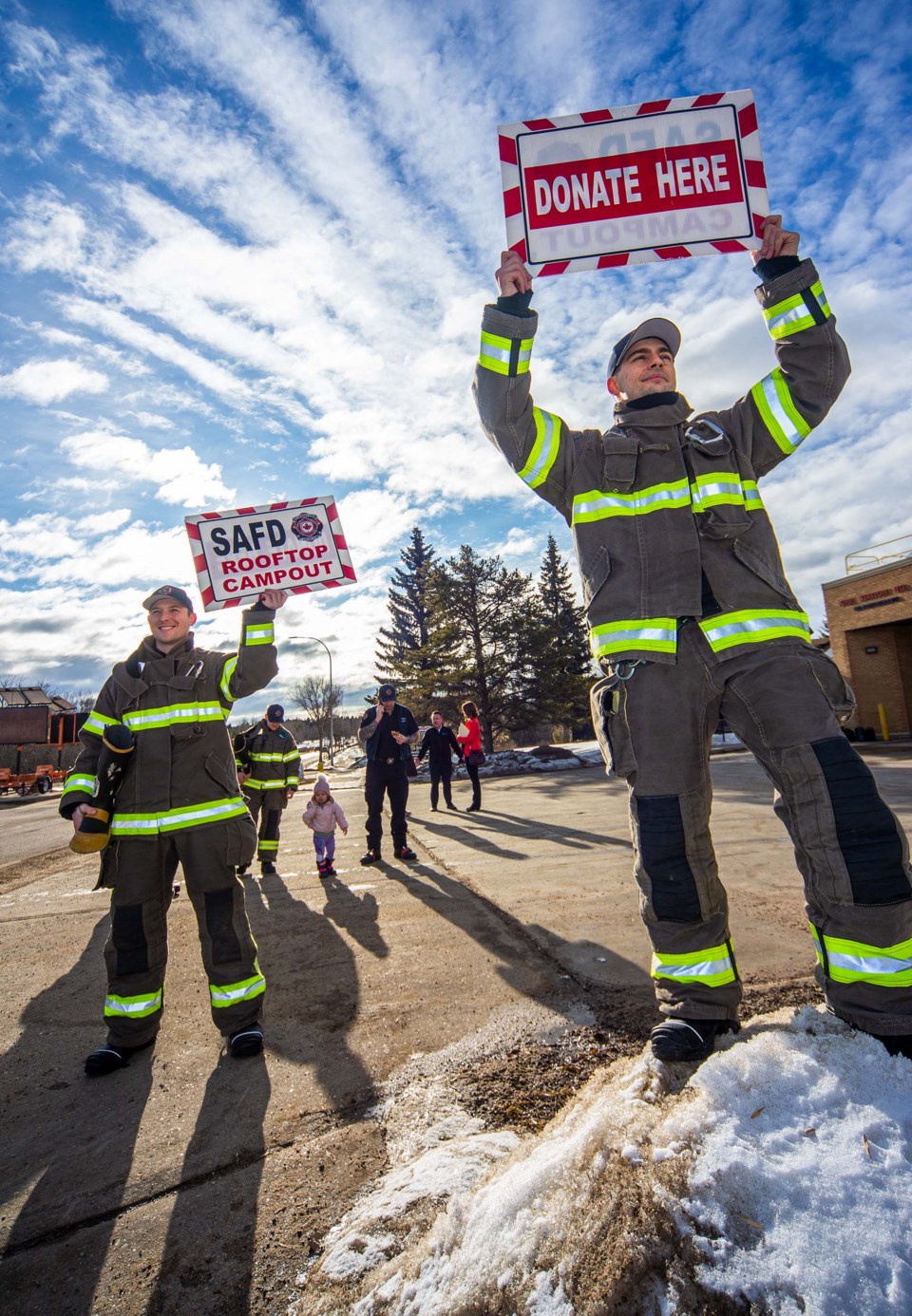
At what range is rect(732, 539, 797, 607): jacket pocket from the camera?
6.32 ft

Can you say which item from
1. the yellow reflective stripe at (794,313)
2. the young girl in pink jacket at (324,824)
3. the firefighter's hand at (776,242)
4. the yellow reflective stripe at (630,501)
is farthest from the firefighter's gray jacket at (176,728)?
the young girl in pink jacket at (324,824)

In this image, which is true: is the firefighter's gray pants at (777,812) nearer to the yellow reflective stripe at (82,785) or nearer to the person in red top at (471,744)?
the yellow reflective stripe at (82,785)

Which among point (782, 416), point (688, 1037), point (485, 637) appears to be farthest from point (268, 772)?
point (485, 637)

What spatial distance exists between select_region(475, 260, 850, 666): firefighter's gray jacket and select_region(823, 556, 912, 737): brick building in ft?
74.5

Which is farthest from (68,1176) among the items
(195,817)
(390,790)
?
(390,790)

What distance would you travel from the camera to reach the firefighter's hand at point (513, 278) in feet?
7.43

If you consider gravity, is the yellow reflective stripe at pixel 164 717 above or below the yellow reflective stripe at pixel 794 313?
below

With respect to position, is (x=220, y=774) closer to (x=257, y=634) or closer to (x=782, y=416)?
(x=257, y=634)

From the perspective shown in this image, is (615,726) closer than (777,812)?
No

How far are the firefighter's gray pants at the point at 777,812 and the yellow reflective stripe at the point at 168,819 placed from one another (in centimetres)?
168

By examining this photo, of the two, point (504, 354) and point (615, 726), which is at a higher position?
point (504, 354)

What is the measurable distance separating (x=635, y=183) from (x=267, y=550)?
133 inches

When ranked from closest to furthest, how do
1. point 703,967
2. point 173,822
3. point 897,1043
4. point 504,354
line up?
point 897,1043, point 703,967, point 504,354, point 173,822

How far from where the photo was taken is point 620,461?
2.08 meters
